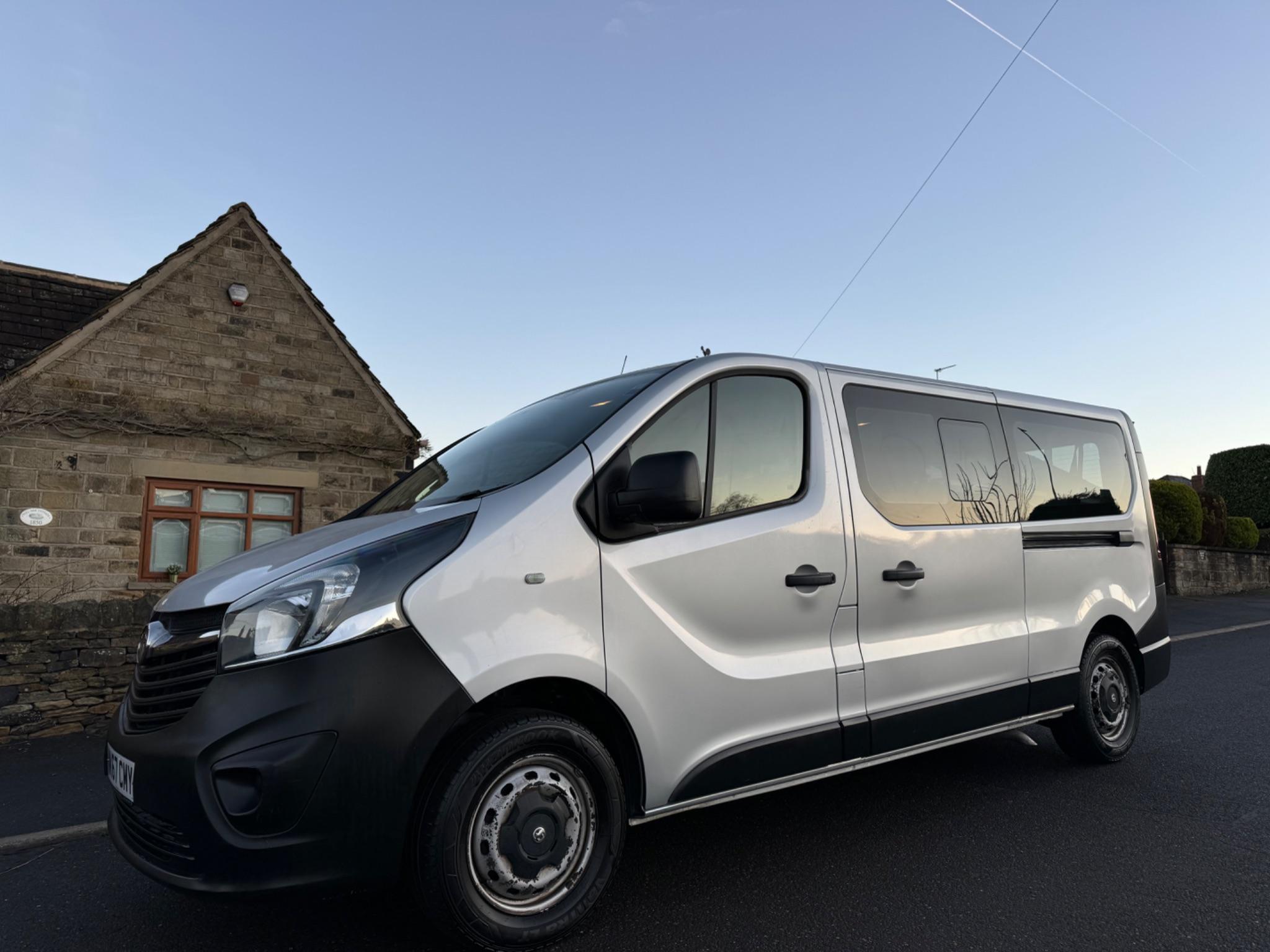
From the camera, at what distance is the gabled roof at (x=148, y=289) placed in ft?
38.9

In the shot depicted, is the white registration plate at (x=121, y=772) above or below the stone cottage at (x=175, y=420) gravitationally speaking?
below

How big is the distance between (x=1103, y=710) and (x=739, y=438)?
3.19m

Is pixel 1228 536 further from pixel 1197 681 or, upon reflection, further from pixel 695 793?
pixel 695 793

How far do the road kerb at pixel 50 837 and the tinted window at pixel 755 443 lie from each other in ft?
11.8

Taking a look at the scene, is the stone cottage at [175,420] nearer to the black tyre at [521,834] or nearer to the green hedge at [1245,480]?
the black tyre at [521,834]

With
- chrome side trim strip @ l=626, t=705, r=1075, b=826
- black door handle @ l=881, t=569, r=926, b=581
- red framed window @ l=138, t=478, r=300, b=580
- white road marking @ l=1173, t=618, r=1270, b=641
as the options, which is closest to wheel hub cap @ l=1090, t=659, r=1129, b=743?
chrome side trim strip @ l=626, t=705, r=1075, b=826

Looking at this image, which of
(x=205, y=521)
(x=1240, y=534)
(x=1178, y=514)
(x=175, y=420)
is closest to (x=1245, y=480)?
(x=1240, y=534)

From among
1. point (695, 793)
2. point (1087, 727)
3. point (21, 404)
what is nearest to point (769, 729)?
point (695, 793)

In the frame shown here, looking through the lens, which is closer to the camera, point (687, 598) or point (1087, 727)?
point (687, 598)

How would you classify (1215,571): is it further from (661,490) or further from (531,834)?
(531,834)

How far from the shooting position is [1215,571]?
69.3 feet

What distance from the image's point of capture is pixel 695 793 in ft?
9.84

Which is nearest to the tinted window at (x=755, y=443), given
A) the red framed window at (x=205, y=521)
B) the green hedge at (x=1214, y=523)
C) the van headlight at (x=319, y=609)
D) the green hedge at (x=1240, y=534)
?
the van headlight at (x=319, y=609)

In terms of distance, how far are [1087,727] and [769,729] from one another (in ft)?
8.69
